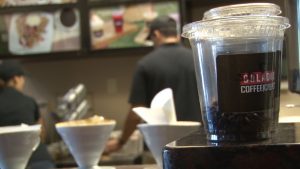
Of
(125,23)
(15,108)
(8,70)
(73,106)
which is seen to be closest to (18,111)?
(15,108)

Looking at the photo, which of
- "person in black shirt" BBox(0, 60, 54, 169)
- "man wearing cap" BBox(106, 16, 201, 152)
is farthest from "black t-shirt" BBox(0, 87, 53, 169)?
"man wearing cap" BBox(106, 16, 201, 152)

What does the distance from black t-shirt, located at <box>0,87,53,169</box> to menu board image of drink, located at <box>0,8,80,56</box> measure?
2.31ft

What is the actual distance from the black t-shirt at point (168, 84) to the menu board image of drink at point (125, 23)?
577 millimetres

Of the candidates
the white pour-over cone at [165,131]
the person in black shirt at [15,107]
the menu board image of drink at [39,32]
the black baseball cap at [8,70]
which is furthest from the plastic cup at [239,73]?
the menu board image of drink at [39,32]

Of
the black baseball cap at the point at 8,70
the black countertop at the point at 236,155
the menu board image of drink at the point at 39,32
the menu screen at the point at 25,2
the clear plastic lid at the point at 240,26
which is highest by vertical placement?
the clear plastic lid at the point at 240,26

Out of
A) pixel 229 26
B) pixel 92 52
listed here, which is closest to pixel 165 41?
pixel 92 52

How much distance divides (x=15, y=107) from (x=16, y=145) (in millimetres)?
1383

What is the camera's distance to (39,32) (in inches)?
121

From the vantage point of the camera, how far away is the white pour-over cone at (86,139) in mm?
1042

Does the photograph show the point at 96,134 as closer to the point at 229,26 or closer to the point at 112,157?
the point at 229,26

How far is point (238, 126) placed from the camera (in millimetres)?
667

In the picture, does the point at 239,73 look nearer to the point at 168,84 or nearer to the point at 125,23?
the point at 168,84

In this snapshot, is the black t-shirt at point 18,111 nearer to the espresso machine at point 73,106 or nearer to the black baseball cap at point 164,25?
the espresso machine at point 73,106

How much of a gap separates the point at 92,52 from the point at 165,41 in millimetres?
710
